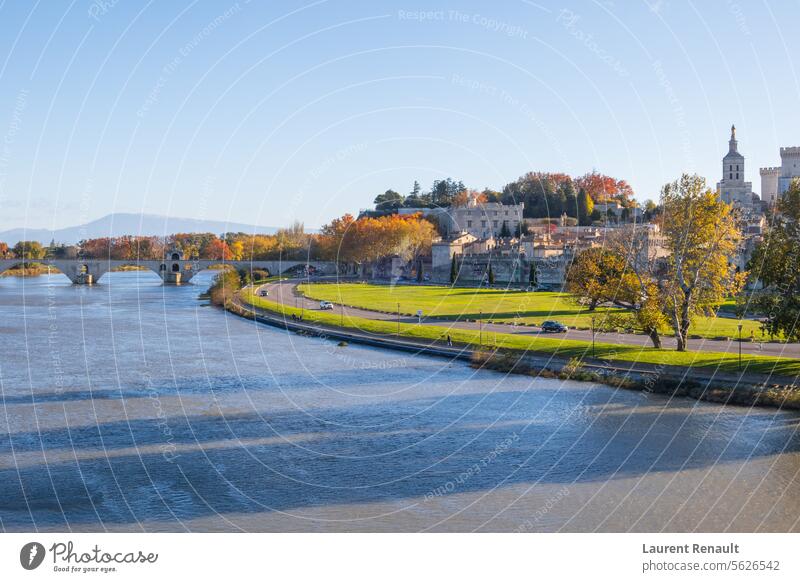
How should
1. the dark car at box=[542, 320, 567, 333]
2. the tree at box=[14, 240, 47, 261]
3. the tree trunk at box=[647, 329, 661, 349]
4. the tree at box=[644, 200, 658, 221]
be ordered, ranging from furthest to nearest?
1. the tree at box=[14, 240, 47, 261]
2. the tree at box=[644, 200, 658, 221]
3. the dark car at box=[542, 320, 567, 333]
4. the tree trunk at box=[647, 329, 661, 349]

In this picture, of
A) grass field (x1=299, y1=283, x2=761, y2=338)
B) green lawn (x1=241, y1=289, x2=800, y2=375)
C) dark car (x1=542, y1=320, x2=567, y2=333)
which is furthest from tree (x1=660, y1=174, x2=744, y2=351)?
dark car (x1=542, y1=320, x2=567, y2=333)

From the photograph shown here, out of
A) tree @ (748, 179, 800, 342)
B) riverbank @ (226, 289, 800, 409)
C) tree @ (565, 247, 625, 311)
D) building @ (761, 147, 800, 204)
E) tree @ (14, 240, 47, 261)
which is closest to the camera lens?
riverbank @ (226, 289, 800, 409)

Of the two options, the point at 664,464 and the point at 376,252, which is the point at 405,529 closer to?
the point at 664,464

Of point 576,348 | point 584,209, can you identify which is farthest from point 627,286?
point 584,209

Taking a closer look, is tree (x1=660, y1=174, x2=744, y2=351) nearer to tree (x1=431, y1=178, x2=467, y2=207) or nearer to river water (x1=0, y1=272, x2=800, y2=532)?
river water (x1=0, y1=272, x2=800, y2=532)

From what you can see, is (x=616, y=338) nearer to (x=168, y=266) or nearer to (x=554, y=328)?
(x=554, y=328)

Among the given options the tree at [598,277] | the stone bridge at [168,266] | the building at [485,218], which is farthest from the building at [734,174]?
the tree at [598,277]
